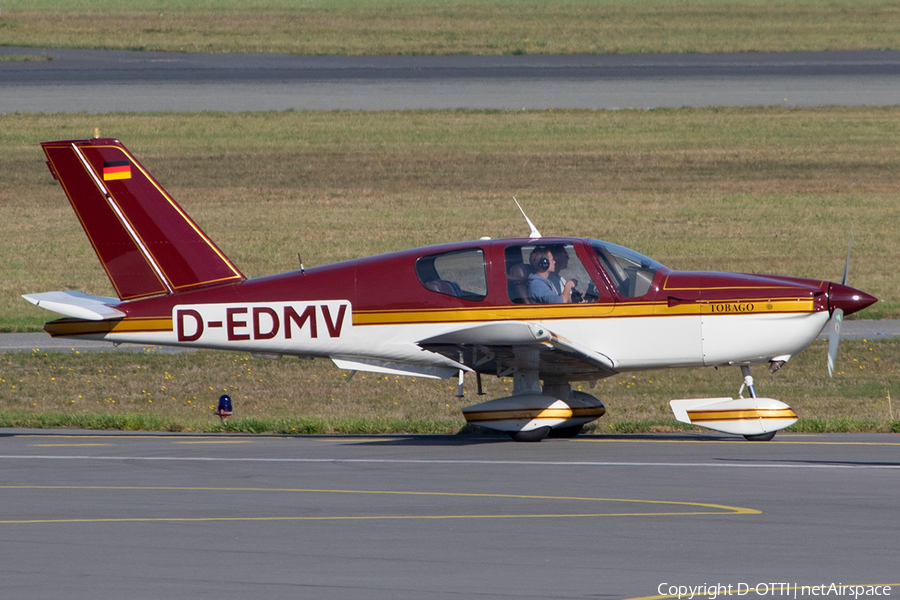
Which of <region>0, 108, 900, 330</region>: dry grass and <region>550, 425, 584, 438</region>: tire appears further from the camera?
<region>0, 108, 900, 330</region>: dry grass

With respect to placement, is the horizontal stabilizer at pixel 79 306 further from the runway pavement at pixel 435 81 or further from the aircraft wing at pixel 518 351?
the runway pavement at pixel 435 81

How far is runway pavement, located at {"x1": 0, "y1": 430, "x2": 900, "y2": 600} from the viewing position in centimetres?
674

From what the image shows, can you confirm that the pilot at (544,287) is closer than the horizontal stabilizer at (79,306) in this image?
Yes

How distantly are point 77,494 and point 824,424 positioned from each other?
7466 mm

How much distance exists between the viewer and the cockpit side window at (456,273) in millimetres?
11469

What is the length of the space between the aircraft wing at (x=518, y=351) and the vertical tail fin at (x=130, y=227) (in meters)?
2.61

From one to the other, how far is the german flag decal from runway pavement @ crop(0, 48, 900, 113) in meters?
25.6

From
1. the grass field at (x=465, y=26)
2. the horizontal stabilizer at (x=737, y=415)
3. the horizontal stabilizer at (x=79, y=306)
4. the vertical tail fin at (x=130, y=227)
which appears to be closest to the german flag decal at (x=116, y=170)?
the vertical tail fin at (x=130, y=227)

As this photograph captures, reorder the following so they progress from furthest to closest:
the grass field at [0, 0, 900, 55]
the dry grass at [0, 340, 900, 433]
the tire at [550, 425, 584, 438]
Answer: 1. the grass field at [0, 0, 900, 55]
2. the dry grass at [0, 340, 900, 433]
3. the tire at [550, 425, 584, 438]

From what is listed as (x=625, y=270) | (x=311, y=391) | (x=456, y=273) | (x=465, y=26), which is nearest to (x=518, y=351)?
(x=456, y=273)

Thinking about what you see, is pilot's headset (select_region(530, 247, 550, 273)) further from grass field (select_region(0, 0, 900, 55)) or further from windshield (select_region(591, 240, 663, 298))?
grass field (select_region(0, 0, 900, 55))

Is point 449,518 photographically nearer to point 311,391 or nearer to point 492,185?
point 311,391

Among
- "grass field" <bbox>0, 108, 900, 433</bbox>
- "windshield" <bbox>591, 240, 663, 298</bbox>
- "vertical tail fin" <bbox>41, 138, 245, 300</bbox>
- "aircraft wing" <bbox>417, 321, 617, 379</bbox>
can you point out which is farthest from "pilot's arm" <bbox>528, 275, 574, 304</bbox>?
"vertical tail fin" <bbox>41, 138, 245, 300</bbox>

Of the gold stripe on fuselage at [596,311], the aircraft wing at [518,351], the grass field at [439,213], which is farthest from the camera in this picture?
the grass field at [439,213]
